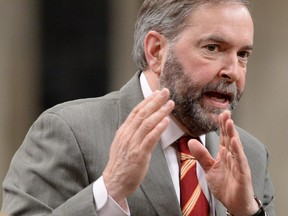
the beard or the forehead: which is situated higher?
the forehead

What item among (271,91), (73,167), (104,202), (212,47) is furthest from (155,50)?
(271,91)

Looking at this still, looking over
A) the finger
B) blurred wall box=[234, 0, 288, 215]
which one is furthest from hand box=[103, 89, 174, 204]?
blurred wall box=[234, 0, 288, 215]

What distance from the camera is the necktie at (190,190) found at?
3680 mm

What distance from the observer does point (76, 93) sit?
260 inches

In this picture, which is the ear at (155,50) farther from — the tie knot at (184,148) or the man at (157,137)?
the tie knot at (184,148)

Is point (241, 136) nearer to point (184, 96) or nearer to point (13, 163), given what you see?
point (184, 96)

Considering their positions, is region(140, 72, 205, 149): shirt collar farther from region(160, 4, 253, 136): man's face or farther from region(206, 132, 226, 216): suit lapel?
region(206, 132, 226, 216): suit lapel

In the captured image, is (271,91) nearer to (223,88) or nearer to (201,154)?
(223,88)

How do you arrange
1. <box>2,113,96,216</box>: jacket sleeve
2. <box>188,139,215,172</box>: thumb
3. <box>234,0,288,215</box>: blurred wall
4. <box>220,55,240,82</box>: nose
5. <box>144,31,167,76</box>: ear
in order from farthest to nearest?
<box>234,0,288,215</box>: blurred wall < <box>144,31,167,76</box>: ear < <box>220,55,240,82</box>: nose < <box>188,139,215,172</box>: thumb < <box>2,113,96,216</box>: jacket sleeve

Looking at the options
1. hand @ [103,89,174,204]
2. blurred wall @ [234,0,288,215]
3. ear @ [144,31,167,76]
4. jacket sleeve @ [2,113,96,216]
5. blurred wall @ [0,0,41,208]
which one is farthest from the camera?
blurred wall @ [234,0,288,215]

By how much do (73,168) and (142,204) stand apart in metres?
0.26

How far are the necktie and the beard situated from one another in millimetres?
99

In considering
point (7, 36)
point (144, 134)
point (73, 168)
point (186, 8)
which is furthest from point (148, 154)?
point (7, 36)

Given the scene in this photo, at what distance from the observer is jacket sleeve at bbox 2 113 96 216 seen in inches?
137
